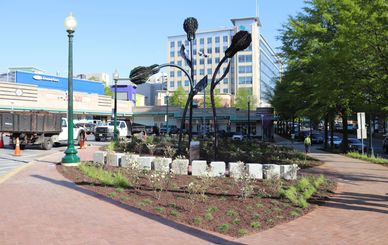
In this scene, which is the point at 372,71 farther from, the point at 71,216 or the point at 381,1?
the point at 71,216

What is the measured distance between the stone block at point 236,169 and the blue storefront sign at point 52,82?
68.0 metres

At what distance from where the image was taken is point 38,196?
9656 mm

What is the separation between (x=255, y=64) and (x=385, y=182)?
108889 millimetres

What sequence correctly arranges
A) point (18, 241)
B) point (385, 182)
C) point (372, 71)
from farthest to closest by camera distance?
1. point (372, 71)
2. point (385, 182)
3. point (18, 241)

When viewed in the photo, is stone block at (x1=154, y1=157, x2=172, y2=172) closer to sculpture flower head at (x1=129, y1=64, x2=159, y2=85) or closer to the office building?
sculpture flower head at (x1=129, y1=64, x2=159, y2=85)

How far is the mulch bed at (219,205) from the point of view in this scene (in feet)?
24.3

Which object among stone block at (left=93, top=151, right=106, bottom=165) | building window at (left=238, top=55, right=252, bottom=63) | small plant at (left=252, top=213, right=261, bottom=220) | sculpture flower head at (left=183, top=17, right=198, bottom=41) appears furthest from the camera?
building window at (left=238, top=55, right=252, bottom=63)

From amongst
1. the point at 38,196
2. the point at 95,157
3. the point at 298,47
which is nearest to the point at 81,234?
the point at 38,196

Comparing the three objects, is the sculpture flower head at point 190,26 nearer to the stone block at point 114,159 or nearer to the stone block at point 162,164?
the stone block at point 114,159

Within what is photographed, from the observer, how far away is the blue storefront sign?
74.2 metres

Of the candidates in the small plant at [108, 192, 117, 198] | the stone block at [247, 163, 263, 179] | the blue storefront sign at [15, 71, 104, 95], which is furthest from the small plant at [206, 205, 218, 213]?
the blue storefront sign at [15, 71, 104, 95]

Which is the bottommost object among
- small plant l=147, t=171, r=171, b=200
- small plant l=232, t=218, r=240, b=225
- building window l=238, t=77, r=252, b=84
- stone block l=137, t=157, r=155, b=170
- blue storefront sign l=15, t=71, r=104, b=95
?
small plant l=232, t=218, r=240, b=225

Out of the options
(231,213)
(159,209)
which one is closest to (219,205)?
(231,213)

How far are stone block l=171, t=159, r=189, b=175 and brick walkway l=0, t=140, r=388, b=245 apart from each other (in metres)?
3.63
